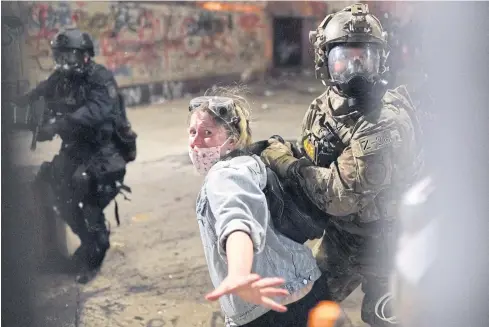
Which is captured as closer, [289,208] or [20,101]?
[289,208]

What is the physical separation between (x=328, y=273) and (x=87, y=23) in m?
1.02

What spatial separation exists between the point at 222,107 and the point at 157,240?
41.7 inches

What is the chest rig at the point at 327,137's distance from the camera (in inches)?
42.9

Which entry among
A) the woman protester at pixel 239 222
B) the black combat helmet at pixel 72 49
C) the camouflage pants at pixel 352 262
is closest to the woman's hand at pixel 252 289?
the woman protester at pixel 239 222

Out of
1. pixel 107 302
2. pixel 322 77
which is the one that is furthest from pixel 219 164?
pixel 107 302

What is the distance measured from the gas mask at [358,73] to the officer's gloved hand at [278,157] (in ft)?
0.52

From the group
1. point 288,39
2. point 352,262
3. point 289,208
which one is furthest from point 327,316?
point 288,39

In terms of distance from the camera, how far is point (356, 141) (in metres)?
1.04

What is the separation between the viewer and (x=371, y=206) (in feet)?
3.74

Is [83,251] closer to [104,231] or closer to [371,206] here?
[104,231]

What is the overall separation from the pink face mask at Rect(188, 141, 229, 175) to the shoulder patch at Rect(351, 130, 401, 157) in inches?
9.8

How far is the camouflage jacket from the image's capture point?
1.03 meters

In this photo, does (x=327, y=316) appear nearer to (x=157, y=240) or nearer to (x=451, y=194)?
(x=451, y=194)

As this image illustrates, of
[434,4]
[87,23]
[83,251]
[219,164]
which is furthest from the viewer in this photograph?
[83,251]
